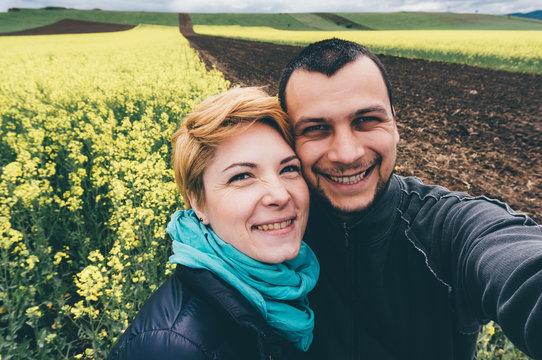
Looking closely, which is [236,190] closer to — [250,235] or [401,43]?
[250,235]

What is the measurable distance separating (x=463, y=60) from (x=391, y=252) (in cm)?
2597

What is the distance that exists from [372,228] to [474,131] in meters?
8.94

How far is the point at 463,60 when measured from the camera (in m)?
21.8

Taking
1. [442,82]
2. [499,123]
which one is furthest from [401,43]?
[499,123]

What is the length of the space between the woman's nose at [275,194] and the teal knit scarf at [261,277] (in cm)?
28

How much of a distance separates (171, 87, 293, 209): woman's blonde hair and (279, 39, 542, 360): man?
180mm

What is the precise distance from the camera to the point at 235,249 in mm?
1422

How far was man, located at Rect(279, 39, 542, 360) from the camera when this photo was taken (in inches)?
59.2

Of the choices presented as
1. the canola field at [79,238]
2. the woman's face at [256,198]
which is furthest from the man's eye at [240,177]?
the canola field at [79,238]

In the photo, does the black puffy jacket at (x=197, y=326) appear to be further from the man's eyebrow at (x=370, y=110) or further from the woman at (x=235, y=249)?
the man's eyebrow at (x=370, y=110)

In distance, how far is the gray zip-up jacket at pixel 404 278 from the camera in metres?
1.45

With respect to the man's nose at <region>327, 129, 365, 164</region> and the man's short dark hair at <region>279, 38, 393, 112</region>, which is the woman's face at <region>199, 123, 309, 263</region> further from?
the man's short dark hair at <region>279, 38, 393, 112</region>

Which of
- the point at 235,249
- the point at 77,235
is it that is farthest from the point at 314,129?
the point at 77,235

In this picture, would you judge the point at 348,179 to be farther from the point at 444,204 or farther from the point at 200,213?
the point at 200,213
